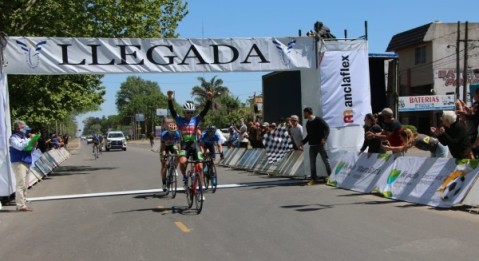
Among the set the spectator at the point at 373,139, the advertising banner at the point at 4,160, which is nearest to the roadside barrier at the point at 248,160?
the spectator at the point at 373,139

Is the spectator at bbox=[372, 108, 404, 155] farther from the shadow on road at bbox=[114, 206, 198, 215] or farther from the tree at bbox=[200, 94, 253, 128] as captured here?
the tree at bbox=[200, 94, 253, 128]

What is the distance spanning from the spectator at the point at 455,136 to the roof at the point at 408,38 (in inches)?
1536

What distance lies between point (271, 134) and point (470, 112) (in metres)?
8.92

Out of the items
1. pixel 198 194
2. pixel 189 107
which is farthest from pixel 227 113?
pixel 198 194

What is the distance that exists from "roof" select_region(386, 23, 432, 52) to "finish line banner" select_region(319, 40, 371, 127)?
113ft

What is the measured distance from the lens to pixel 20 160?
35.2 feet

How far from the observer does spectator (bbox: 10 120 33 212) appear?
1060 cm

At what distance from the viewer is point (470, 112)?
9.37 meters

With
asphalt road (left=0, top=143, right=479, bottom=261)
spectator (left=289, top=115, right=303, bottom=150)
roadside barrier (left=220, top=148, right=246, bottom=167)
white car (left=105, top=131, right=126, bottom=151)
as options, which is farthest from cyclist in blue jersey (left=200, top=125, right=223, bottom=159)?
white car (left=105, top=131, right=126, bottom=151)

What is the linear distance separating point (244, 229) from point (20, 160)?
5.37 m

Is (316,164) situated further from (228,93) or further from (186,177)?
(228,93)

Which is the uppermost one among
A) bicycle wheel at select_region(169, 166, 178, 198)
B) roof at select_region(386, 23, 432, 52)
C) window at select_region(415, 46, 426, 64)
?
roof at select_region(386, 23, 432, 52)

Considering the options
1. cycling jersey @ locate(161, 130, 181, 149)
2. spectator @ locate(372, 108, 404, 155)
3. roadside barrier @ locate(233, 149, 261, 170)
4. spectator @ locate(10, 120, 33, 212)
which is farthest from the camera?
roadside barrier @ locate(233, 149, 261, 170)

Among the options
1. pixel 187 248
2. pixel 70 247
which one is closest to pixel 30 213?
pixel 70 247
